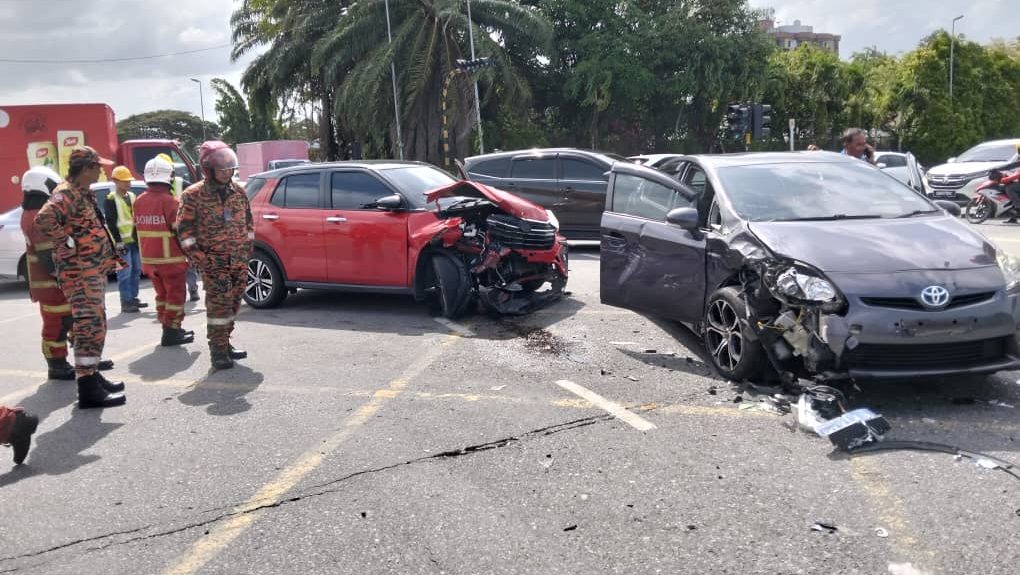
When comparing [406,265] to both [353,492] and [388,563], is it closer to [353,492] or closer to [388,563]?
[353,492]

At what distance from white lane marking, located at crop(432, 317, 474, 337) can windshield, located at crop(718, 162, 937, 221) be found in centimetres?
284

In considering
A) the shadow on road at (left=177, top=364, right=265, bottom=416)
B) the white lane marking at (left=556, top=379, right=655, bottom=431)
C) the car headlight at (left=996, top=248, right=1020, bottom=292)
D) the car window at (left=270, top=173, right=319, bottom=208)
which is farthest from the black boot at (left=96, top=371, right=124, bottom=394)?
the car headlight at (left=996, top=248, right=1020, bottom=292)

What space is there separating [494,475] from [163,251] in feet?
17.3

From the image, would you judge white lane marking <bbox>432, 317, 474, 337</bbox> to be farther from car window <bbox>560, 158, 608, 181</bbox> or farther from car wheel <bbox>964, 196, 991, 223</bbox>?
car wheel <bbox>964, 196, 991, 223</bbox>

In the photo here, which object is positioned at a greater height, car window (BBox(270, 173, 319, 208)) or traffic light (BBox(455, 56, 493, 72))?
traffic light (BBox(455, 56, 493, 72))

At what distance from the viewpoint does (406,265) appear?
8.81m

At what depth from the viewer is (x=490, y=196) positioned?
8.40 m

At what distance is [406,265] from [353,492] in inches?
185

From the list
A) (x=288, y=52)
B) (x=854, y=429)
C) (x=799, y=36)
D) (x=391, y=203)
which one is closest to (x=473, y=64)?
(x=288, y=52)

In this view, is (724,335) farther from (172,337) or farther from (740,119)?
(740,119)

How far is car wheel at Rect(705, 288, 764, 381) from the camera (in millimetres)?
5664

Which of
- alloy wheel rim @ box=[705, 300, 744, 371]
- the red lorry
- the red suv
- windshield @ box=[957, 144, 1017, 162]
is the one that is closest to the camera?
alloy wheel rim @ box=[705, 300, 744, 371]

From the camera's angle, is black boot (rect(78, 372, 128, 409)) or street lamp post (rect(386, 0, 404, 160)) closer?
black boot (rect(78, 372, 128, 409))

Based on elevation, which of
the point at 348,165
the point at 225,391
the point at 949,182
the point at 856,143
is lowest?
the point at 225,391
